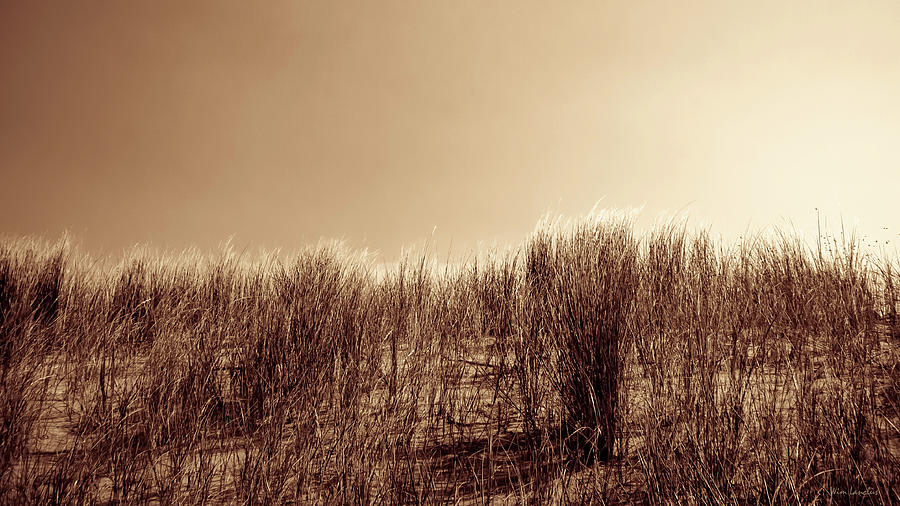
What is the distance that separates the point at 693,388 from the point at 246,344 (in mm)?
3131

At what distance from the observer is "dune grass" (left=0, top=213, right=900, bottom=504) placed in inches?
81.4

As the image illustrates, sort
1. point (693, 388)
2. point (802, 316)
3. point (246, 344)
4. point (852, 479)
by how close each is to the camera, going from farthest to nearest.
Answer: point (802, 316), point (246, 344), point (693, 388), point (852, 479)

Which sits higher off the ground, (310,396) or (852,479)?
(310,396)

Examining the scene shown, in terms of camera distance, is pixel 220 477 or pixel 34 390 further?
pixel 34 390

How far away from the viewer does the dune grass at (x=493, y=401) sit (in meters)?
2.07

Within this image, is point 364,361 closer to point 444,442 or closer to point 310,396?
point 310,396

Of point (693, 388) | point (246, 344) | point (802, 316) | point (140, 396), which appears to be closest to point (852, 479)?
point (693, 388)

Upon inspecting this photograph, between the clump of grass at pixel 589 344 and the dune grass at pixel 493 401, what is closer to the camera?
the dune grass at pixel 493 401

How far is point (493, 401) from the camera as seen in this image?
2.78 m

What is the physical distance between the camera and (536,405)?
270 centimetres

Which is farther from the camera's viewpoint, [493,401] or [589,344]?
[493,401]

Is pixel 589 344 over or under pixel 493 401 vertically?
over

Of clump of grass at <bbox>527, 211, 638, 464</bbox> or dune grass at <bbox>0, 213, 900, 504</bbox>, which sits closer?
dune grass at <bbox>0, 213, 900, 504</bbox>

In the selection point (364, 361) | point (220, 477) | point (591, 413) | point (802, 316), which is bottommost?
point (220, 477)
